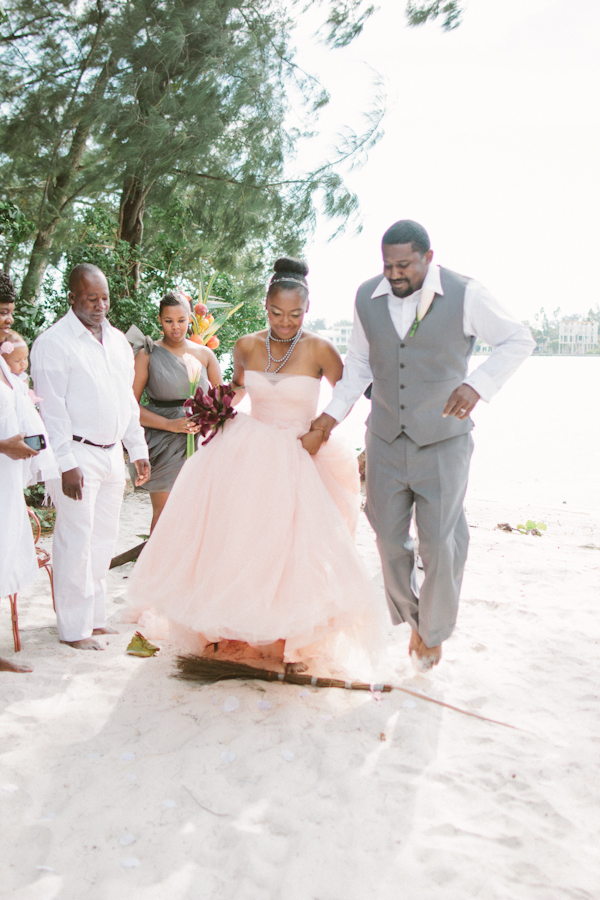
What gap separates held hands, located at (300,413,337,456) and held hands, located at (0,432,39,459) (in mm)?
1303

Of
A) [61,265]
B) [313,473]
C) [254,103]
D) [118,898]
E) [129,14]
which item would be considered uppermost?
[129,14]

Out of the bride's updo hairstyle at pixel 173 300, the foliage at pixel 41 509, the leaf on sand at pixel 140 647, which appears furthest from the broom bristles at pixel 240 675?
the foliage at pixel 41 509

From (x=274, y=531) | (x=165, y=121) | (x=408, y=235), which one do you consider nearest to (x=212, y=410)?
(x=274, y=531)

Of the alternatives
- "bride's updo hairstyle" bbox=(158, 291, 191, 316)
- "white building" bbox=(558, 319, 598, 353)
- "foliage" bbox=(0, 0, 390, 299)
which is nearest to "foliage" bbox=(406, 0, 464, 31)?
"foliage" bbox=(0, 0, 390, 299)

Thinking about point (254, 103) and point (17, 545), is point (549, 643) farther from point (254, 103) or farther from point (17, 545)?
point (254, 103)

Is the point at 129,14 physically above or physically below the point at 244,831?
above

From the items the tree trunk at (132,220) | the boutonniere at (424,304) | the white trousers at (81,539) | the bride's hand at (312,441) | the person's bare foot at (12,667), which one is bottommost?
the person's bare foot at (12,667)

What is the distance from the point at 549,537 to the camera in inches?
304

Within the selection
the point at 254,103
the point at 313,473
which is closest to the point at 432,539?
the point at 313,473

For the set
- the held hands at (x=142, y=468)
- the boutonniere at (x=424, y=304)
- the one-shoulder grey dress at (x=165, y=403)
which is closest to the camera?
the boutonniere at (x=424, y=304)

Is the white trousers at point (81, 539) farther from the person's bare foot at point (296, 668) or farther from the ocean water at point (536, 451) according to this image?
the ocean water at point (536, 451)

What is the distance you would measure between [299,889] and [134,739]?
1044 millimetres

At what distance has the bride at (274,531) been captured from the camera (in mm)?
3064

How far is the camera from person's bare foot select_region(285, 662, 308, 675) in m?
3.37
